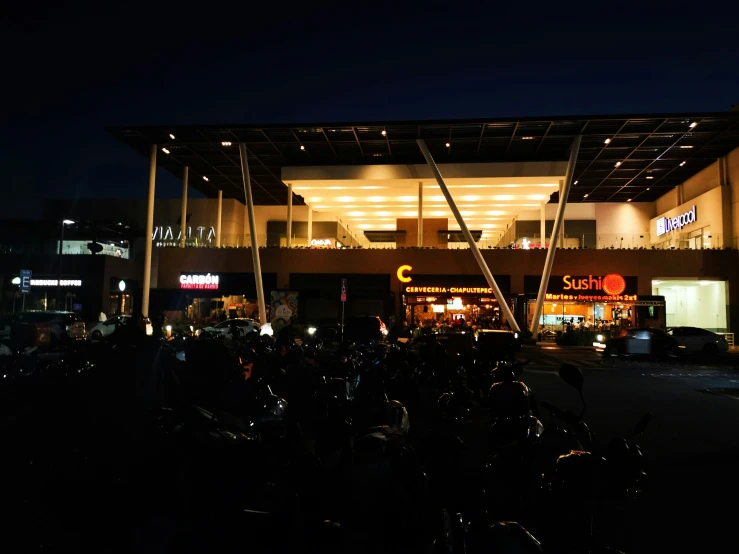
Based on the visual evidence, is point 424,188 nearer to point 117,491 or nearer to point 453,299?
point 453,299

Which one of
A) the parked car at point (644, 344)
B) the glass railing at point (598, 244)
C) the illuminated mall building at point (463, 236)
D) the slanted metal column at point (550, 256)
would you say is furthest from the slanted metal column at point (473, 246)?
the parked car at point (644, 344)

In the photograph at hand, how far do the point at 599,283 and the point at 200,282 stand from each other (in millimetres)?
26805

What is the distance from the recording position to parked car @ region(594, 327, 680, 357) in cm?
2439

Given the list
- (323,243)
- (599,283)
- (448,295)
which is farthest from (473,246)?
(323,243)

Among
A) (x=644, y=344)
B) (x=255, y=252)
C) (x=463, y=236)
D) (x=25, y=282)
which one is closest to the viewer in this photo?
(x=25, y=282)

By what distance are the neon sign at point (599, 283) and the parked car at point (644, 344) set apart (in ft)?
34.2

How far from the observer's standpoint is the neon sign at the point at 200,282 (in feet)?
125

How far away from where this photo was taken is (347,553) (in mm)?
3936

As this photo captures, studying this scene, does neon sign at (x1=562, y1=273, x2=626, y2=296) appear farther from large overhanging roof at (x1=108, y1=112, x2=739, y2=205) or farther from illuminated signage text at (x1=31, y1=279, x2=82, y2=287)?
illuminated signage text at (x1=31, y1=279, x2=82, y2=287)

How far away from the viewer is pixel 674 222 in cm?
4209

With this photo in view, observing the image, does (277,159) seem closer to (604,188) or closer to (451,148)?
(451,148)

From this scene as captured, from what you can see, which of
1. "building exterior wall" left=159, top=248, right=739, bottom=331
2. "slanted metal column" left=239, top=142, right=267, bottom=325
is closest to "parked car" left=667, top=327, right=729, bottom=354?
"building exterior wall" left=159, top=248, right=739, bottom=331

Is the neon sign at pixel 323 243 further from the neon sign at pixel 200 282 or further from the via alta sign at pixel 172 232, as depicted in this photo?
the via alta sign at pixel 172 232

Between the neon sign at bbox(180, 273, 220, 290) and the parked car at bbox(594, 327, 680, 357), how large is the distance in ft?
83.9
